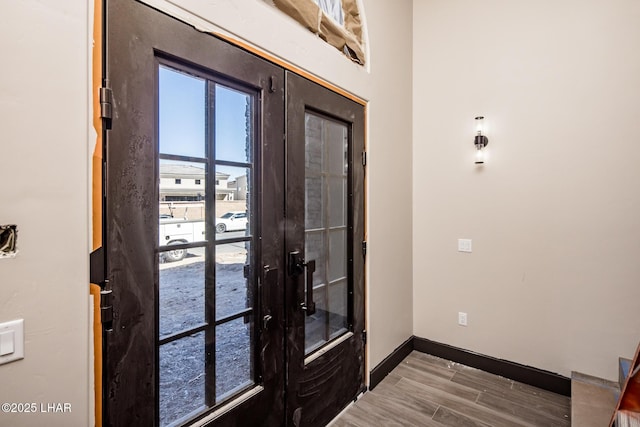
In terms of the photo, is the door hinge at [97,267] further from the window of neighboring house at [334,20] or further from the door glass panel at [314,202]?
the window of neighboring house at [334,20]

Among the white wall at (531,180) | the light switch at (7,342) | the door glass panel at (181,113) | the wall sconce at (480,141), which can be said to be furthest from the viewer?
the wall sconce at (480,141)

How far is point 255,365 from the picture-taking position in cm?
154

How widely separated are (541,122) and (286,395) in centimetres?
270

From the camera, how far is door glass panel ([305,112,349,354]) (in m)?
1.92

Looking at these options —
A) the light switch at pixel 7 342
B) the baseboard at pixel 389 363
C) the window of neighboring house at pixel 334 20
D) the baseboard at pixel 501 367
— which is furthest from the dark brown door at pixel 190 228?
the baseboard at pixel 501 367

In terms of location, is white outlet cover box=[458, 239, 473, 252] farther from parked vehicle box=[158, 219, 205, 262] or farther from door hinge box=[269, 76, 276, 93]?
parked vehicle box=[158, 219, 205, 262]

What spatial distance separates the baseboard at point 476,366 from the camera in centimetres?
239

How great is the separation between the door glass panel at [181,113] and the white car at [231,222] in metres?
0.29

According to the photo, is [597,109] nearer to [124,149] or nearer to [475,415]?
→ [475,415]

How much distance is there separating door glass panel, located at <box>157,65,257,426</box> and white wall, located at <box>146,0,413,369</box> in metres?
0.46

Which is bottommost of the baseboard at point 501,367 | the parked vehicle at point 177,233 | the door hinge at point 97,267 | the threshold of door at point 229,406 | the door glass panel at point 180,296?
the baseboard at point 501,367

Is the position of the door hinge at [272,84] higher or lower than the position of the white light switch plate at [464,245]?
higher

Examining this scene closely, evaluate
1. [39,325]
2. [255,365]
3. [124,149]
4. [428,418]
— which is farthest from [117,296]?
[428,418]

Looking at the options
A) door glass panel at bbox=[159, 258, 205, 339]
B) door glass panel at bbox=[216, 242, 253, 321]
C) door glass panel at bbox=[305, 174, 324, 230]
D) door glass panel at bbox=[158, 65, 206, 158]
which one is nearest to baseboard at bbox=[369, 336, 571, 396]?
door glass panel at bbox=[305, 174, 324, 230]
